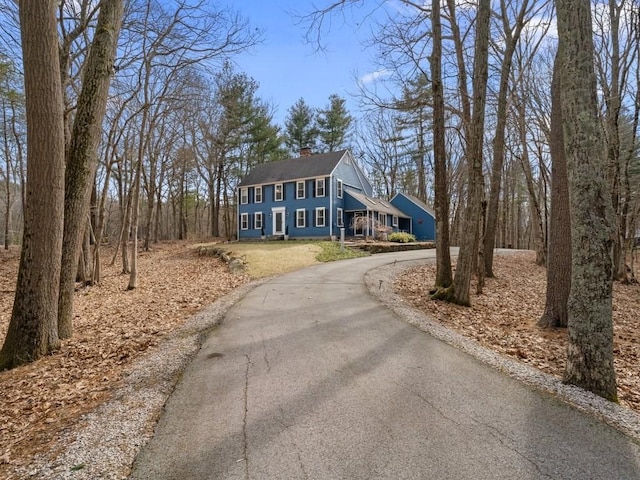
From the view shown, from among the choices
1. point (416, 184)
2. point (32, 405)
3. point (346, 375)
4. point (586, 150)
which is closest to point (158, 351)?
point (32, 405)

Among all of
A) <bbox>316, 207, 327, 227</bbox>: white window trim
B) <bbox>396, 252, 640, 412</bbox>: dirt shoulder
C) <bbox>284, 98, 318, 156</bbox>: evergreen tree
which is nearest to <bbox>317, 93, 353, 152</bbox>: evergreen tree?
<bbox>284, 98, 318, 156</bbox>: evergreen tree

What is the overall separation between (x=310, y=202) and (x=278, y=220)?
10.5ft

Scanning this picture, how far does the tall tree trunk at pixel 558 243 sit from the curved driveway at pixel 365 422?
3049 millimetres

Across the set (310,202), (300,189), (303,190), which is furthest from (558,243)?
(300,189)

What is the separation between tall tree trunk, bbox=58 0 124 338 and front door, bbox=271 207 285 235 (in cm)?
2074

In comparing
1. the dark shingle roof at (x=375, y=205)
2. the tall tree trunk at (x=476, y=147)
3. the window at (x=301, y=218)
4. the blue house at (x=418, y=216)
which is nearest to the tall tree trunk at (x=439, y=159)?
the tall tree trunk at (x=476, y=147)

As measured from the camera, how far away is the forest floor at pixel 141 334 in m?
3.20

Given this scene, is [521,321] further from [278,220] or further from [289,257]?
[278,220]

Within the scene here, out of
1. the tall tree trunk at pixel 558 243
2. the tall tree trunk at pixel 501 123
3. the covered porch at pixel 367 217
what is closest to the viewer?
the tall tree trunk at pixel 558 243

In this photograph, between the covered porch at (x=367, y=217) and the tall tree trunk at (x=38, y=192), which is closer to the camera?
the tall tree trunk at (x=38, y=192)

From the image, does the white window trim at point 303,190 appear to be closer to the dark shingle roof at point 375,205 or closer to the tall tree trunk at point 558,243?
the dark shingle roof at point 375,205

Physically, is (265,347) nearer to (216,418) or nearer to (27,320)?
(216,418)

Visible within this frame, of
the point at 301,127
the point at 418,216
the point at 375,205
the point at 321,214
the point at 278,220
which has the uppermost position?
the point at 301,127

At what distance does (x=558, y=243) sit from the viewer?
20.4 feet
